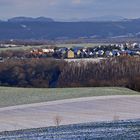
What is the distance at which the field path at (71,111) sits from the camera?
20578 millimetres

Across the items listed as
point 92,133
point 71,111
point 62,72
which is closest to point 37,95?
point 71,111

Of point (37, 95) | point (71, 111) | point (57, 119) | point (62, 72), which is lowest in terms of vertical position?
point (62, 72)

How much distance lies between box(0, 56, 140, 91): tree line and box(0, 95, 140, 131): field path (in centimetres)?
3024

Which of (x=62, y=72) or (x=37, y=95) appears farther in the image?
(x=62, y=72)

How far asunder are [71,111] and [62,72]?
1590 inches

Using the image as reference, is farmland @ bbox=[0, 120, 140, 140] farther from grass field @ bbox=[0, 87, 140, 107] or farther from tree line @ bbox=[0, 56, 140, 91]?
tree line @ bbox=[0, 56, 140, 91]

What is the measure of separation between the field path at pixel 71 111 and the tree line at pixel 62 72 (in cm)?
3024

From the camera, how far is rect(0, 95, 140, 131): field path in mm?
20578

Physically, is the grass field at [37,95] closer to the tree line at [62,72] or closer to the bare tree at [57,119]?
the bare tree at [57,119]

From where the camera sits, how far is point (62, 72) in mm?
64188

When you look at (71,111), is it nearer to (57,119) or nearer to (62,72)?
(57,119)

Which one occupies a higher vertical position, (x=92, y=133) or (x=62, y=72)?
(x=92, y=133)

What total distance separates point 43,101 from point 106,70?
35655mm

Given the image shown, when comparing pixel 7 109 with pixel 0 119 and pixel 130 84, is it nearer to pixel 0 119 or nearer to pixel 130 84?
pixel 0 119
